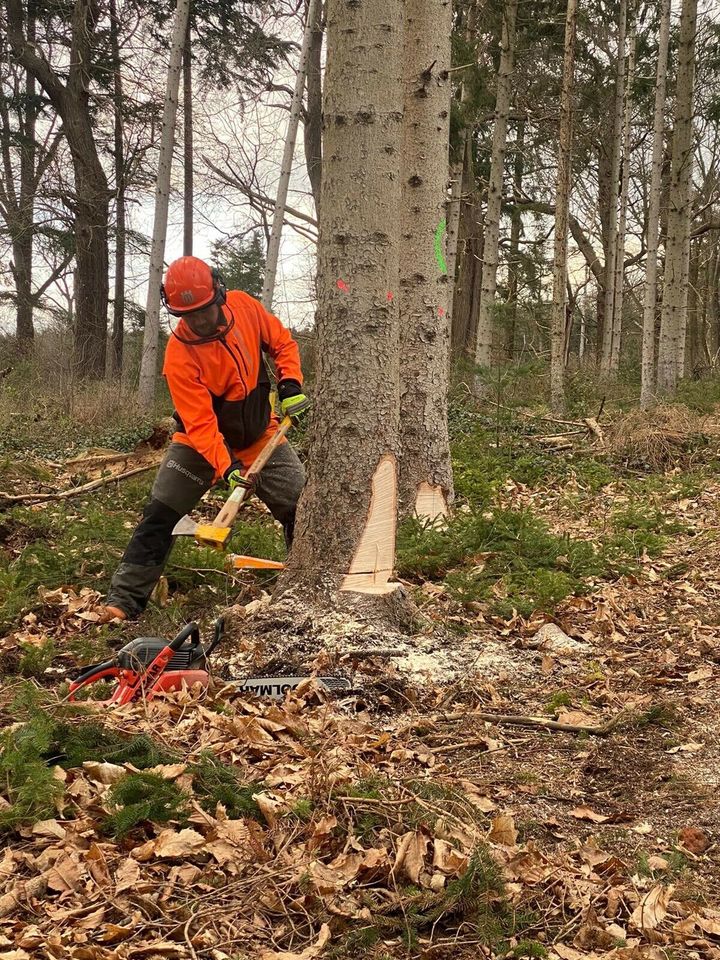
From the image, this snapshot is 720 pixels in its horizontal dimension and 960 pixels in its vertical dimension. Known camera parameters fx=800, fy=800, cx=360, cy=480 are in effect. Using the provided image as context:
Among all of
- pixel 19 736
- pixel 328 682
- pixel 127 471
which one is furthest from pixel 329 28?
pixel 127 471

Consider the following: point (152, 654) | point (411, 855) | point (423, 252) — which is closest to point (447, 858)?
point (411, 855)

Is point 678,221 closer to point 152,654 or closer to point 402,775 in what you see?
point 152,654

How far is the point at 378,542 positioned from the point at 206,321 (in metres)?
1.70

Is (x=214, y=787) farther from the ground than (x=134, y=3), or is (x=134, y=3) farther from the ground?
(x=134, y=3)

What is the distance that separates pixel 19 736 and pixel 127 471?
17.5ft

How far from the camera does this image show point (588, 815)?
2846mm

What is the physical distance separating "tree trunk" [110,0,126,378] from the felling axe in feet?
42.6

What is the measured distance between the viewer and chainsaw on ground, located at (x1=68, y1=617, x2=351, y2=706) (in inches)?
140

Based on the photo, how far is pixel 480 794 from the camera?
9.77 ft

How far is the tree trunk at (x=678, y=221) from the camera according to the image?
43.8 ft

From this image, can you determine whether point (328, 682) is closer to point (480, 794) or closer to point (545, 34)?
point (480, 794)

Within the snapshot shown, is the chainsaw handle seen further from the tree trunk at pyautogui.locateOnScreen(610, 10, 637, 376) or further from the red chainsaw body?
the tree trunk at pyautogui.locateOnScreen(610, 10, 637, 376)

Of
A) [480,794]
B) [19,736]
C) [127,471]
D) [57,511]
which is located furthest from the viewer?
[127,471]

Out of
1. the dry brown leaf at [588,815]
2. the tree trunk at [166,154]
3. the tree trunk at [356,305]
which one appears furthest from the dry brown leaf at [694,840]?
the tree trunk at [166,154]
